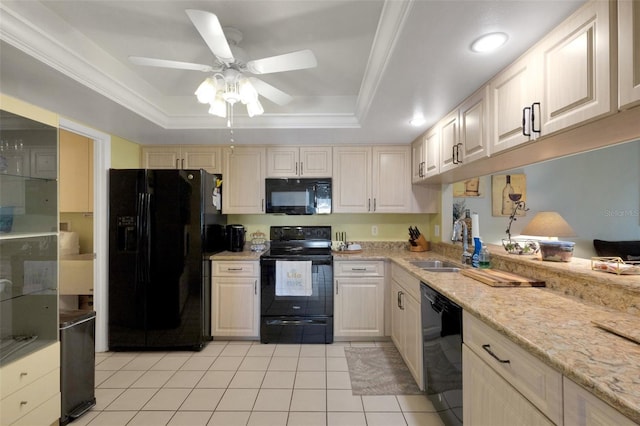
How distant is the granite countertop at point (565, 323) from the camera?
699mm

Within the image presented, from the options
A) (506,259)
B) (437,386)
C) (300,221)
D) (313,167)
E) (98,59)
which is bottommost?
(437,386)

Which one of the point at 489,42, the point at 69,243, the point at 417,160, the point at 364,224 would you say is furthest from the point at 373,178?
the point at 69,243

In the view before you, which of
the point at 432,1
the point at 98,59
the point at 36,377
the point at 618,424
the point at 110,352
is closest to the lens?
the point at 618,424

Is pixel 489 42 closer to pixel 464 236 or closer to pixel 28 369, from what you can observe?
pixel 464 236

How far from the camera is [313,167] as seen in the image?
3.14 metres

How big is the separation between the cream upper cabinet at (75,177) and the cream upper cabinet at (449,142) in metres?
3.37

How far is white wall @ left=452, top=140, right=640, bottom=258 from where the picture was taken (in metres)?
2.13

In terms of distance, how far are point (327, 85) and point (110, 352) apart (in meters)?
3.19

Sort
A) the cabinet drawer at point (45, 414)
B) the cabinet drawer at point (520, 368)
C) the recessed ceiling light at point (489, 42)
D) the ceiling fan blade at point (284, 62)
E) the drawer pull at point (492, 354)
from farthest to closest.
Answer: the cabinet drawer at point (45, 414)
the ceiling fan blade at point (284, 62)
the recessed ceiling light at point (489, 42)
the drawer pull at point (492, 354)
the cabinet drawer at point (520, 368)

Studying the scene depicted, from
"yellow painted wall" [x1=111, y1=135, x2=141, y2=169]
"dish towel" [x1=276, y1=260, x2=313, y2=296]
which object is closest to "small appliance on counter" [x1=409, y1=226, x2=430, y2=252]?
"dish towel" [x1=276, y1=260, x2=313, y2=296]

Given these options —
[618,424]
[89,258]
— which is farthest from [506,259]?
[89,258]

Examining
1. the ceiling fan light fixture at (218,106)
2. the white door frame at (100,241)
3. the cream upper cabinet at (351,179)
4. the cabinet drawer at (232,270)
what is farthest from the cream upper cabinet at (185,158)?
the ceiling fan light fixture at (218,106)

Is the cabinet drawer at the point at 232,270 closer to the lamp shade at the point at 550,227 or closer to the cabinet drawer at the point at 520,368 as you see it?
the cabinet drawer at the point at 520,368

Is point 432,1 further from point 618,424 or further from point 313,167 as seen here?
point 313,167
